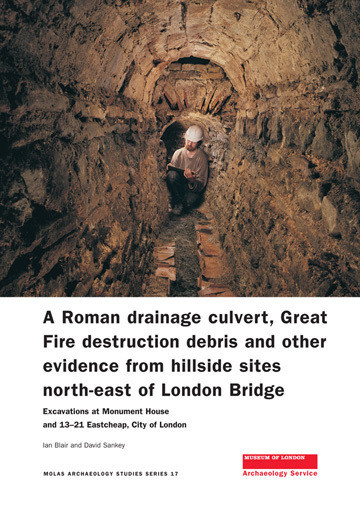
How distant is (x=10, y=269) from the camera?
1.00 m

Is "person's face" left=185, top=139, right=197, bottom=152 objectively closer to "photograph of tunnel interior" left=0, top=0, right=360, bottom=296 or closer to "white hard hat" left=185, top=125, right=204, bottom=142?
"white hard hat" left=185, top=125, right=204, bottom=142

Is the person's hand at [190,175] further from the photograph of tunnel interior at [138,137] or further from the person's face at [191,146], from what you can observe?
the photograph of tunnel interior at [138,137]

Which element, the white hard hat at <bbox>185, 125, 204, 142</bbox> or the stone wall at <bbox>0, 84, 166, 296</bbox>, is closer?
the stone wall at <bbox>0, 84, 166, 296</bbox>

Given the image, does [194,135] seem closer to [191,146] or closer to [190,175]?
[191,146]

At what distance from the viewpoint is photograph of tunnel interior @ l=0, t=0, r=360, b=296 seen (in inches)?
43.6

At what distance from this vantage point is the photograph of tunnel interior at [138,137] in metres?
1.11

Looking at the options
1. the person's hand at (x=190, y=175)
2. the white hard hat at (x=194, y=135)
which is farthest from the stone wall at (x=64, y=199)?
the white hard hat at (x=194, y=135)

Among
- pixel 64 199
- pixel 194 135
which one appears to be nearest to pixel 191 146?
pixel 194 135

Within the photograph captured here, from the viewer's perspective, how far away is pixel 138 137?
3508mm

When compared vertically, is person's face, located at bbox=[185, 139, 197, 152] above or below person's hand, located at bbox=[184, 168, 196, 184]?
above

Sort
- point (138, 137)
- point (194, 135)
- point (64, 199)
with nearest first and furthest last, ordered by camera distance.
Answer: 1. point (64, 199)
2. point (138, 137)
3. point (194, 135)

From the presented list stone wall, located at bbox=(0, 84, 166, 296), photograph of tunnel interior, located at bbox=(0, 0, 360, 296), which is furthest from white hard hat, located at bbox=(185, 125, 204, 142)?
stone wall, located at bbox=(0, 84, 166, 296)

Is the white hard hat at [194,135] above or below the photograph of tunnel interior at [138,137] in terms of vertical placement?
above

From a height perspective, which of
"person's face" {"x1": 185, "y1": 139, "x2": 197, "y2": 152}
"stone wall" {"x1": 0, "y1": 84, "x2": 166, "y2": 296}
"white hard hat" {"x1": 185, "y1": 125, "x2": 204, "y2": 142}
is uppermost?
"white hard hat" {"x1": 185, "y1": 125, "x2": 204, "y2": 142}
